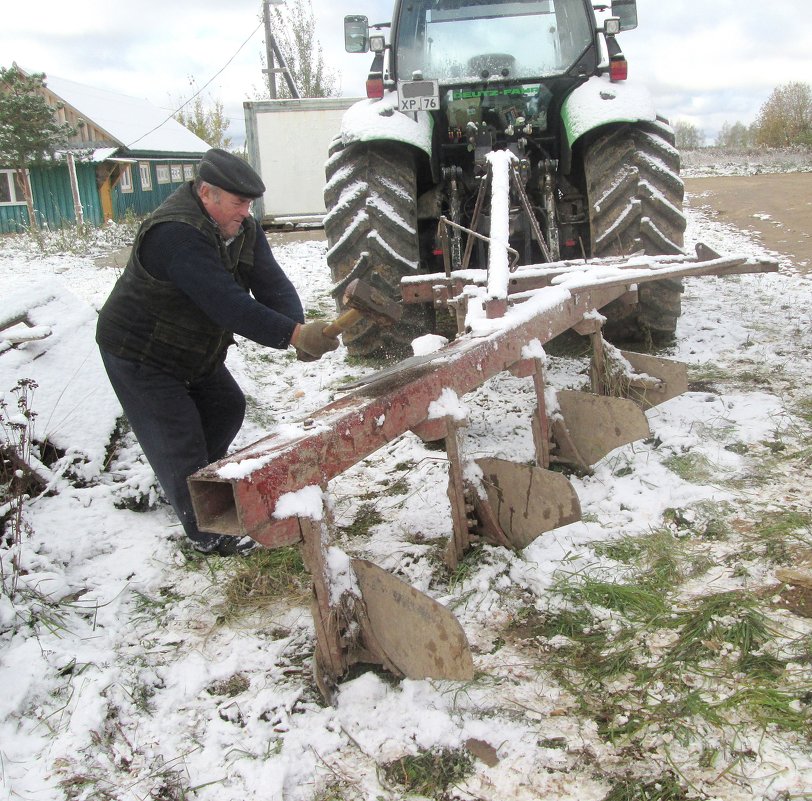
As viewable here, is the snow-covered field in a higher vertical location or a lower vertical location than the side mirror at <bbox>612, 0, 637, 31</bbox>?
lower

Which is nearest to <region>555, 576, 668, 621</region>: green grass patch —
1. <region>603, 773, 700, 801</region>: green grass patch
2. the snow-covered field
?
the snow-covered field

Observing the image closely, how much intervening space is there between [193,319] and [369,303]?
0.78 meters

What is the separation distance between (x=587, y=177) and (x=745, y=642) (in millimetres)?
2929

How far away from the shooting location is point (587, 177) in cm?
421

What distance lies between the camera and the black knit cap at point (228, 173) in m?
2.45

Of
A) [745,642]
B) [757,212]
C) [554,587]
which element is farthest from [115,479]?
[757,212]

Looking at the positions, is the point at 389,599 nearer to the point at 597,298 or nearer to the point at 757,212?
the point at 597,298

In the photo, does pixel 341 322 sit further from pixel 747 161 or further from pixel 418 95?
pixel 747 161

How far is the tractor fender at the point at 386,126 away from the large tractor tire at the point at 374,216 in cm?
11

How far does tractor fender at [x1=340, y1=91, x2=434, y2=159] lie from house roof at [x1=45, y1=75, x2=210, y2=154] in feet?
63.6

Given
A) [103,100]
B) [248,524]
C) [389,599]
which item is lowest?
[389,599]

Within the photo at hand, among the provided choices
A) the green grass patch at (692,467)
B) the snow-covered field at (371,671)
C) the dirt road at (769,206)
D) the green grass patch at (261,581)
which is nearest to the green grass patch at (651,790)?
the snow-covered field at (371,671)

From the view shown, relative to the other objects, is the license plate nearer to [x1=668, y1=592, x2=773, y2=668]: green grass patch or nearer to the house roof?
[x1=668, y1=592, x2=773, y2=668]: green grass patch

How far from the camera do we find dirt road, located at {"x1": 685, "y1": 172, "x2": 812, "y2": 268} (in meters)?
9.26
